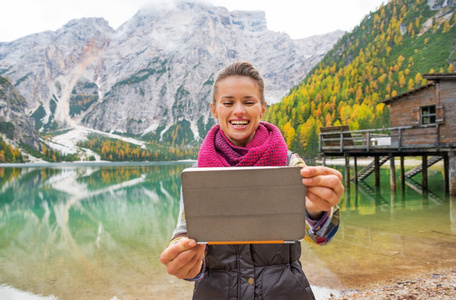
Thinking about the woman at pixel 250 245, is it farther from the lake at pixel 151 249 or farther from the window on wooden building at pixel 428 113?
the window on wooden building at pixel 428 113

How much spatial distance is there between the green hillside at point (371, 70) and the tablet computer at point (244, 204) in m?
68.7

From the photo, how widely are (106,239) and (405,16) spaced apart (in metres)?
145

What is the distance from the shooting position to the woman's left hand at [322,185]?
4.07 ft

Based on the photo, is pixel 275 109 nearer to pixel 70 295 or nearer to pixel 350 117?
pixel 350 117

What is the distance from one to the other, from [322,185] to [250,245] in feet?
2.50

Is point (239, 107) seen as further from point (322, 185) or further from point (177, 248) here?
point (177, 248)

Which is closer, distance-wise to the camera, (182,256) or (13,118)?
(182,256)

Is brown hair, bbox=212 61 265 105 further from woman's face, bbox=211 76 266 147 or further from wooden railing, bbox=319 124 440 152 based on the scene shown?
wooden railing, bbox=319 124 440 152

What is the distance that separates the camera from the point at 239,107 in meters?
1.93

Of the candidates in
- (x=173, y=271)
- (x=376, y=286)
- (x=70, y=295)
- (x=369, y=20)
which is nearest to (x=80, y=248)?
(x=70, y=295)

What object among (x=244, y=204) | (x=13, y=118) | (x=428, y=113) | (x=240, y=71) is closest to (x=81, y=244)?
(x=240, y=71)

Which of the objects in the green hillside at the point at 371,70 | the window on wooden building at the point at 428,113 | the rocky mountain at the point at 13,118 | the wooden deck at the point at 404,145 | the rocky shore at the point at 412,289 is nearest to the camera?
the rocky shore at the point at 412,289

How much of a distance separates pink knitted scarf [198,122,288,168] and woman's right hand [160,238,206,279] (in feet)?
1.87

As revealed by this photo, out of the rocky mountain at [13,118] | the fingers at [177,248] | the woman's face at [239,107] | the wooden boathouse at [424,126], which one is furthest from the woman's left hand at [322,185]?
the rocky mountain at [13,118]
